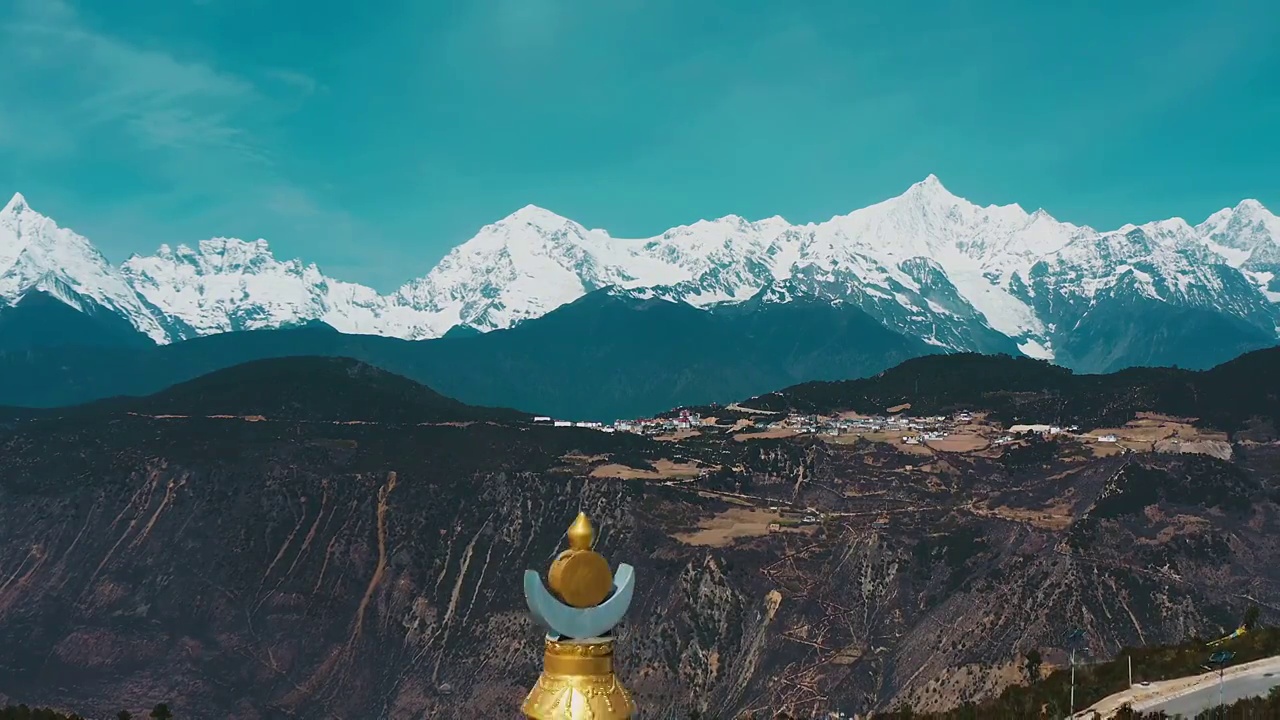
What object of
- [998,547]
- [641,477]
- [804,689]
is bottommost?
[804,689]

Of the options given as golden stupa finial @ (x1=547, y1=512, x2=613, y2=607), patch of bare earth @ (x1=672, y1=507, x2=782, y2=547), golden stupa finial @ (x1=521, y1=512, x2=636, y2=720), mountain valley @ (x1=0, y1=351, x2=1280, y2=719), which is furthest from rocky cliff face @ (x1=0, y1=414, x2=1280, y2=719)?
golden stupa finial @ (x1=547, y1=512, x2=613, y2=607)

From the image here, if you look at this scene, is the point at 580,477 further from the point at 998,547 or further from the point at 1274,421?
the point at 1274,421

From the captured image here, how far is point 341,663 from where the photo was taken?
538ft

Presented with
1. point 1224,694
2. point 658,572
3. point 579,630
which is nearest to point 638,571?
point 658,572

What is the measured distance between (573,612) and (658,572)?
14931 centimetres

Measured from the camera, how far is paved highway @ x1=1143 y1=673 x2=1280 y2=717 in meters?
76.1

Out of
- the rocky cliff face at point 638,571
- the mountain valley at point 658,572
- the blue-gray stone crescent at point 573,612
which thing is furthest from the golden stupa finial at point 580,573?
the rocky cliff face at point 638,571

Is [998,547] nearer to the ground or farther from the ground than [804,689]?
farther from the ground

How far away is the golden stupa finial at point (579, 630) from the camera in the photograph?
15133 mm

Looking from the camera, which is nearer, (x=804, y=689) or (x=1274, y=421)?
(x=804, y=689)

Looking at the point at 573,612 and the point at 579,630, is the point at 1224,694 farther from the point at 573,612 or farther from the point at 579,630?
the point at 573,612

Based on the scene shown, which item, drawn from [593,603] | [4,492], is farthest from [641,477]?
[593,603]

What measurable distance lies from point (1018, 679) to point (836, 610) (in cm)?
3235

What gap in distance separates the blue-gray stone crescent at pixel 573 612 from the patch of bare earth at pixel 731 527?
151 meters
